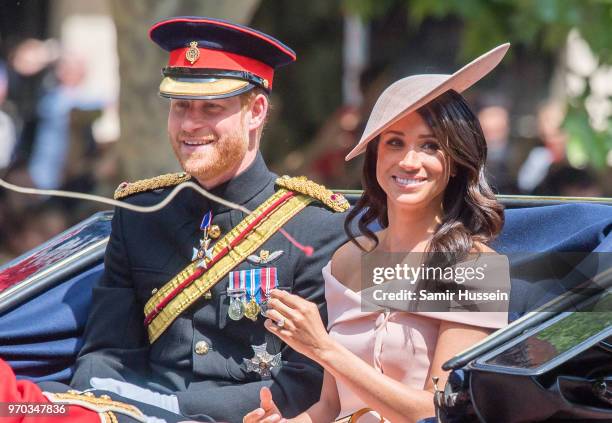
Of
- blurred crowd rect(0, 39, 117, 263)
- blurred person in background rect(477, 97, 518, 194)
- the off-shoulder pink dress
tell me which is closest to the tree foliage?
blurred person in background rect(477, 97, 518, 194)

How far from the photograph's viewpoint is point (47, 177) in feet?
26.3

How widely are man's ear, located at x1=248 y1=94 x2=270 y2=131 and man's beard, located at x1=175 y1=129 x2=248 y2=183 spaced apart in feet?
0.26

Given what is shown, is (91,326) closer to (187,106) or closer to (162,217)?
(162,217)

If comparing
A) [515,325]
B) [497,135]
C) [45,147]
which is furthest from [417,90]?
[45,147]

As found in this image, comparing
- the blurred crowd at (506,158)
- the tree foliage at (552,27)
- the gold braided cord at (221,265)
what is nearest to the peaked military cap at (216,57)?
the gold braided cord at (221,265)

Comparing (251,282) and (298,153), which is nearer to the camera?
(251,282)

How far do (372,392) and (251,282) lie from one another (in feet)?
2.66

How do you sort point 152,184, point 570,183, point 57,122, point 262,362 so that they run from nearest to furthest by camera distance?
point 262,362, point 152,184, point 570,183, point 57,122

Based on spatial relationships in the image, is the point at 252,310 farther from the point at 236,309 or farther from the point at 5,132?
the point at 5,132

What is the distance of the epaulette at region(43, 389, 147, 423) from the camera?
3.28m

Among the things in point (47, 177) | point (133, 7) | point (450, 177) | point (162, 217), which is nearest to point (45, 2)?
point (47, 177)

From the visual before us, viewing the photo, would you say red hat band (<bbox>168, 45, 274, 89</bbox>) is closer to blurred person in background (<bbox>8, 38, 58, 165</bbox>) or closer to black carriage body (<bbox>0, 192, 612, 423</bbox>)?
black carriage body (<bbox>0, 192, 612, 423</bbox>)

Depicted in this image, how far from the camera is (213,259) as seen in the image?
372 cm

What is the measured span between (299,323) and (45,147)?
5524 mm
